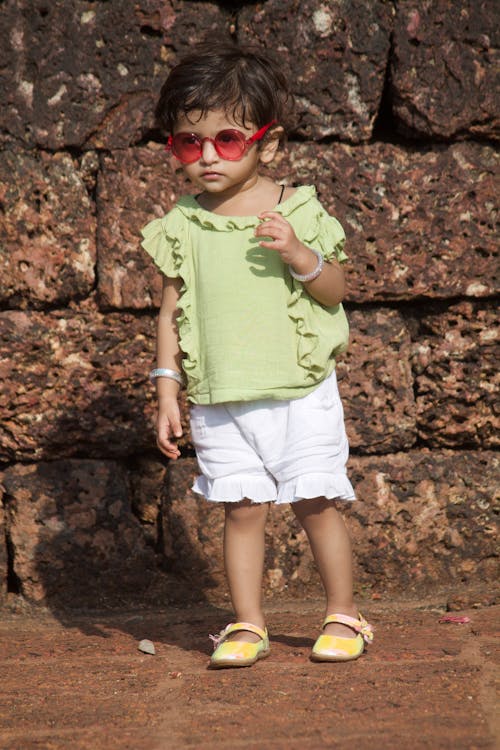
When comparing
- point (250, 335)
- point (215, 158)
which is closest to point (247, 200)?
point (215, 158)

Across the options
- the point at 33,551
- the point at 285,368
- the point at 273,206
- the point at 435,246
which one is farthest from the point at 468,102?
the point at 33,551

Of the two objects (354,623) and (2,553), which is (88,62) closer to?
(2,553)

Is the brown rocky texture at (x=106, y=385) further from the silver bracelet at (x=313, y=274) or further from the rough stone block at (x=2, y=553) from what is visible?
the silver bracelet at (x=313, y=274)

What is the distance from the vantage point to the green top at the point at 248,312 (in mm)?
3043

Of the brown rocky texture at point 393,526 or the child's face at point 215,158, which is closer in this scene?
the child's face at point 215,158

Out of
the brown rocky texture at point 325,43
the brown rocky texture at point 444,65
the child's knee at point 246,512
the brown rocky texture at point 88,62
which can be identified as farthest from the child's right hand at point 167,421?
the brown rocky texture at point 444,65

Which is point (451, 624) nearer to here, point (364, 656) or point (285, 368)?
point (364, 656)

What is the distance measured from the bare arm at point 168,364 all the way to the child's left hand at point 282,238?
1.27 feet

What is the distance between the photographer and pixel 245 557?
10.3 feet

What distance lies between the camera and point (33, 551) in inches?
153

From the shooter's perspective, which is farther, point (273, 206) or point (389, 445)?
point (389, 445)

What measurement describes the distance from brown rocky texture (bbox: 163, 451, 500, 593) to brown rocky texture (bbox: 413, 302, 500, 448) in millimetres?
119

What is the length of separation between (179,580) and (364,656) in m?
1.04

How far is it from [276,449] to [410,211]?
1210 mm
